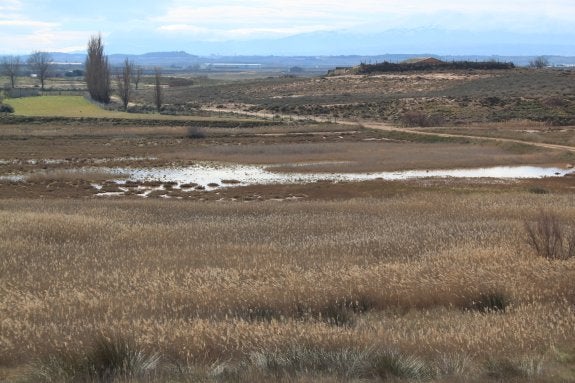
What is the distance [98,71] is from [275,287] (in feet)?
353

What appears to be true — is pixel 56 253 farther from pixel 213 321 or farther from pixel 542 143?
pixel 542 143

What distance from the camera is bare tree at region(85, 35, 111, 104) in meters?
111

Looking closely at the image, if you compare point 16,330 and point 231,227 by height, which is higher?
point 16,330

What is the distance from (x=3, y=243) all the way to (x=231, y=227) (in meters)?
6.91

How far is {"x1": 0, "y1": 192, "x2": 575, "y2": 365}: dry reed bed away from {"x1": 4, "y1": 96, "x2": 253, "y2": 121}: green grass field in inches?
2801

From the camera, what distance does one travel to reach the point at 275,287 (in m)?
10.8

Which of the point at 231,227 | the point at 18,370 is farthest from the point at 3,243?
the point at 18,370

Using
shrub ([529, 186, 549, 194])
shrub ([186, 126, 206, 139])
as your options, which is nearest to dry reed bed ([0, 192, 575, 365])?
shrub ([529, 186, 549, 194])

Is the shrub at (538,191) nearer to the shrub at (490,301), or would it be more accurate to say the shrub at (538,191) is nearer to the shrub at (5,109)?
the shrub at (490,301)

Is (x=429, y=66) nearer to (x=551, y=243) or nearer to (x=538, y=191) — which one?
(x=538, y=191)

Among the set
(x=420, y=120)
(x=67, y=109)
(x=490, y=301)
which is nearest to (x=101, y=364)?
(x=490, y=301)

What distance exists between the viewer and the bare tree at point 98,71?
11056 cm

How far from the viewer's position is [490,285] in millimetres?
10656

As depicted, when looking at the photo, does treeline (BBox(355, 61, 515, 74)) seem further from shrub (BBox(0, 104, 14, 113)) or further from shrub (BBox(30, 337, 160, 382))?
shrub (BBox(30, 337, 160, 382))
